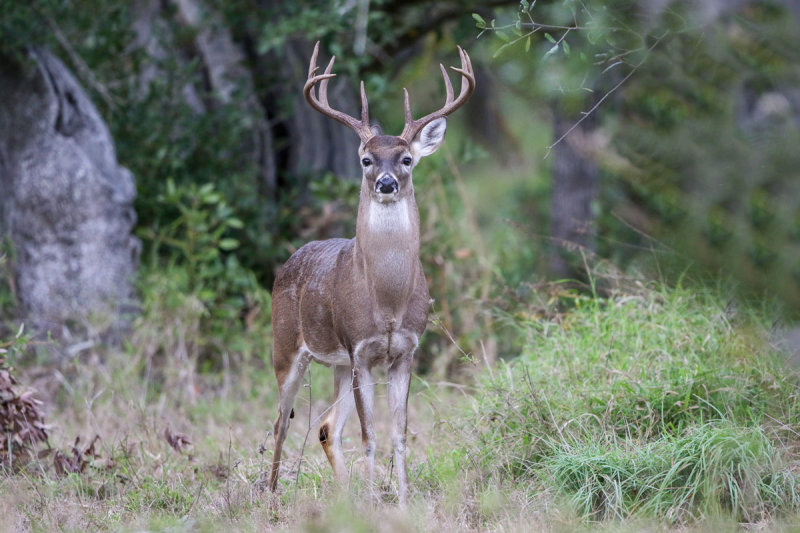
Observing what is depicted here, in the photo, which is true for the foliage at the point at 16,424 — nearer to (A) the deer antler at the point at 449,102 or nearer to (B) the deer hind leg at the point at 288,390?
(B) the deer hind leg at the point at 288,390

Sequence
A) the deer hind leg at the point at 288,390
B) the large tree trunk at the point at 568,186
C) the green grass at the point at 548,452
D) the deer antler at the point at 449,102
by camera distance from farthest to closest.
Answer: the large tree trunk at the point at 568,186
the deer hind leg at the point at 288,390
the deer antler at the point at 449,102
the green grass at the point at 548,452

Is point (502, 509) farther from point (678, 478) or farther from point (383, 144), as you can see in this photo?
point (383, 144)

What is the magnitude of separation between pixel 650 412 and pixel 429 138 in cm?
187

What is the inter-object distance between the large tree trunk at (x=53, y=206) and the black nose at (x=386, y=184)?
4.03 metres

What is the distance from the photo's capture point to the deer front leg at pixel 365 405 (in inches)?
216

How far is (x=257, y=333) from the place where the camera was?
909cm

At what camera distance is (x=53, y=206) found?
28.9 feet

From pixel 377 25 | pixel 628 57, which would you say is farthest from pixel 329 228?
pixel 628 57

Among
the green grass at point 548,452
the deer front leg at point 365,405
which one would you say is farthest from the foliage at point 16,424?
the deer front leg at point 365,405

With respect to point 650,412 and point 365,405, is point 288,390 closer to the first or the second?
point 365,405

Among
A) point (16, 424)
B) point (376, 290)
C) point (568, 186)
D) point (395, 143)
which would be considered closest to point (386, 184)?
point (395, 143)

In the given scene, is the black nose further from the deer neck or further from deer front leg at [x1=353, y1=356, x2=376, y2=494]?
deer front leg at [x1=353, y1=356, x2=376, y2=494]

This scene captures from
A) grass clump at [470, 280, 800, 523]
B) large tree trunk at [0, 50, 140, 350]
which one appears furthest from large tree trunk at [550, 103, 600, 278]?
large tree trunk at [0, 50, 140, 350]

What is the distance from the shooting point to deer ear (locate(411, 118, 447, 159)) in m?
5.78
